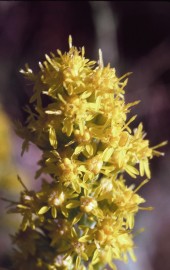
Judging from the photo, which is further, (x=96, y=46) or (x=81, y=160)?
(x=96, y=46)

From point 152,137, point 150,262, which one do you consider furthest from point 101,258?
point 152,137

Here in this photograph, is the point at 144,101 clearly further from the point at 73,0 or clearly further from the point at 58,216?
the point at 58,216

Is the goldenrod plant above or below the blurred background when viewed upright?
below

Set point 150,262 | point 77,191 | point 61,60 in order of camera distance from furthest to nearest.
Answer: point 150,262 < point 61,60 < point 77,191

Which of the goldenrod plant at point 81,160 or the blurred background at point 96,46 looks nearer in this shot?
the goldenrod plant at point 81,160

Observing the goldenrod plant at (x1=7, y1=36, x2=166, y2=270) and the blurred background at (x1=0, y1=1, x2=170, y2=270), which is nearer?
the goldenrod plant at (x1=7, y1=36, x2=166, y2=270)

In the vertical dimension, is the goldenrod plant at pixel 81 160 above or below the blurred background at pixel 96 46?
below

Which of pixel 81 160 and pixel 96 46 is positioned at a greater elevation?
pixel 96 46

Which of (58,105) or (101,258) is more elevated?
(58,105)
